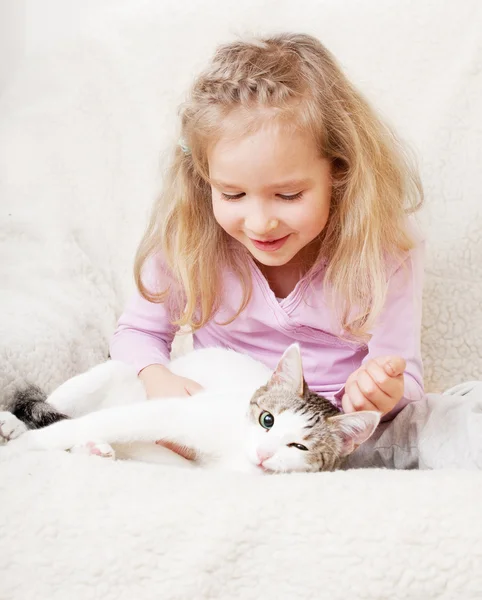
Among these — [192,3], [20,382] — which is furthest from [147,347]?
[192,3]

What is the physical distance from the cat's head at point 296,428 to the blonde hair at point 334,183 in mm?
221

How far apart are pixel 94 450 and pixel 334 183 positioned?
1.87 feet

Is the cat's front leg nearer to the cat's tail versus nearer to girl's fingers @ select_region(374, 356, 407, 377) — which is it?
the cat's tail

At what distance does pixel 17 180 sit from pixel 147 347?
0.58 metres

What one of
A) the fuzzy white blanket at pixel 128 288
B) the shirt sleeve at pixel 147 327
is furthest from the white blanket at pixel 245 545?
the shirt sleeve at pixel 147 327

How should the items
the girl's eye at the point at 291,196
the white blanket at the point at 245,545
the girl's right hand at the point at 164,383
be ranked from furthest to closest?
the girl's right hand at the point at 164,383
the girl's eye at the point at 291,196
the white blanket at the point at 245,545

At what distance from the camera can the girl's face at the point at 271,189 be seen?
1081 millimetres

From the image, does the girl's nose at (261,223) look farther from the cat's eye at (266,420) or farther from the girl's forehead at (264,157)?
the cat's eye at (266,420)

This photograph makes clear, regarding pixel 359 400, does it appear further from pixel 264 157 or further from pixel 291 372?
pixel 264 157

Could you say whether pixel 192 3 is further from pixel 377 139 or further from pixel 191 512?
pixel 191 512

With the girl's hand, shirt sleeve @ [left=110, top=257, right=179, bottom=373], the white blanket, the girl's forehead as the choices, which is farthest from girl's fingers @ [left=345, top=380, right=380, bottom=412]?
shirt sleeve @ [left=110, top=257, right=179, bottom=373]

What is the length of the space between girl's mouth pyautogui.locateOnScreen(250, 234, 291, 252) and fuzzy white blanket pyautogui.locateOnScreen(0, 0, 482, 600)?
392 millimetres

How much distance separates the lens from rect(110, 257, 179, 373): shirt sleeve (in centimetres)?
140

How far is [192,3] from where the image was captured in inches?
69.8
